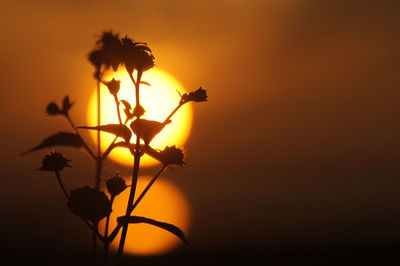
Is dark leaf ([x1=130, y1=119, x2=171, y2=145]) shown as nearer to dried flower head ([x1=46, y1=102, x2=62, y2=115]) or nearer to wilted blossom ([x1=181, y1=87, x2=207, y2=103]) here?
wilted blossom ([x1=181, y1=87, x2=207, y2=103])

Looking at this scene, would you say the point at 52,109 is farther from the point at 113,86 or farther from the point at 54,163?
the point at 54,163

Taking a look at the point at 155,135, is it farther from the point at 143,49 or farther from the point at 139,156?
the point at 143,49

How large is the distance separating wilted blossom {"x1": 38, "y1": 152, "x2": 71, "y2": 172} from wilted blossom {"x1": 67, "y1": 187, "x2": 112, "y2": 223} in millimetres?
665

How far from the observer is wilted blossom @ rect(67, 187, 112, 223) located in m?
4.94

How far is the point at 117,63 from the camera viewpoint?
6816mm

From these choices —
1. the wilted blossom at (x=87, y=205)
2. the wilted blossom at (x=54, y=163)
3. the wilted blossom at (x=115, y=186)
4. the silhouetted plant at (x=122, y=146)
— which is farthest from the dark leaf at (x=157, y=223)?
the wilted blossom at (x=54, y=163)

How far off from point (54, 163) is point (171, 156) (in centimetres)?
141

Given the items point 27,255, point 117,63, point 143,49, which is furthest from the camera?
point 27,255

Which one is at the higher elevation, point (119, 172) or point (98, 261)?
point (119, 172)

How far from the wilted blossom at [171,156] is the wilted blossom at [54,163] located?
1167 millimetres

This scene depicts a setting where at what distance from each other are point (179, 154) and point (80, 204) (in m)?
1.47

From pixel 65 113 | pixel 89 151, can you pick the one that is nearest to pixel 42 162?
pixel 89 151

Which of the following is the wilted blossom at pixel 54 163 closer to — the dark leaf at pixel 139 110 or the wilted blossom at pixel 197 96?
the dark leaf at pixel 139 110

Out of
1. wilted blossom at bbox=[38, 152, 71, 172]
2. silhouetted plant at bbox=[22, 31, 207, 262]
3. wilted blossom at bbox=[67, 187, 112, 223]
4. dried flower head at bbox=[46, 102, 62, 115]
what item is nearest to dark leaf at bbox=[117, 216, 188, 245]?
silhouetted plant at bbox=[22, 31, 207, 262]
